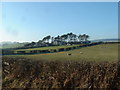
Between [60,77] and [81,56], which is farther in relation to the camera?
[81,56]

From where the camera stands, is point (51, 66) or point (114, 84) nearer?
point (114, 84)

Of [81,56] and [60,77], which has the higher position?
[60,77]

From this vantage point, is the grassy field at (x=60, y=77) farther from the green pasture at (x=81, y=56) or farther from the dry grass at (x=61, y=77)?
the green pasture at (x=81, y=56)

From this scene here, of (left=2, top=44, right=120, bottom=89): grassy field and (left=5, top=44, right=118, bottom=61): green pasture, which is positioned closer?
(left=2, top=44, right=120, bottom=89): grassy field

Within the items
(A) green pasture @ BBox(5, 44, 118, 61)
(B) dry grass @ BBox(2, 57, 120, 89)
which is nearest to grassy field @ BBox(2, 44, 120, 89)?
(B) dry grass @ BBox(2, 57, 120, 89)

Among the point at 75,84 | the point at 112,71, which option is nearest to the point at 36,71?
the point at 75,84

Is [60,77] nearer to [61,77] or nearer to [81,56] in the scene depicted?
[61,77]

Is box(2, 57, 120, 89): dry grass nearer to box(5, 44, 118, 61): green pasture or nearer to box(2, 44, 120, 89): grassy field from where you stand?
box(2, 44, 120, 89): grassy field

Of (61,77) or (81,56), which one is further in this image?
(81,56)

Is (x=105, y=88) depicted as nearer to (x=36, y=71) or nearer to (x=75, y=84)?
(x=75, y=84)

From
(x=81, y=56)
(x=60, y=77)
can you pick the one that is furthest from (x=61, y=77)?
(x=81, y=56)

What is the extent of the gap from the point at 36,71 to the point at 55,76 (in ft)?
4.72

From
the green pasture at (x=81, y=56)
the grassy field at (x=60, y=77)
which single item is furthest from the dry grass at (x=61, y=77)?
the green pasture at (x=81, y=56)

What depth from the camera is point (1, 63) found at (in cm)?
856
